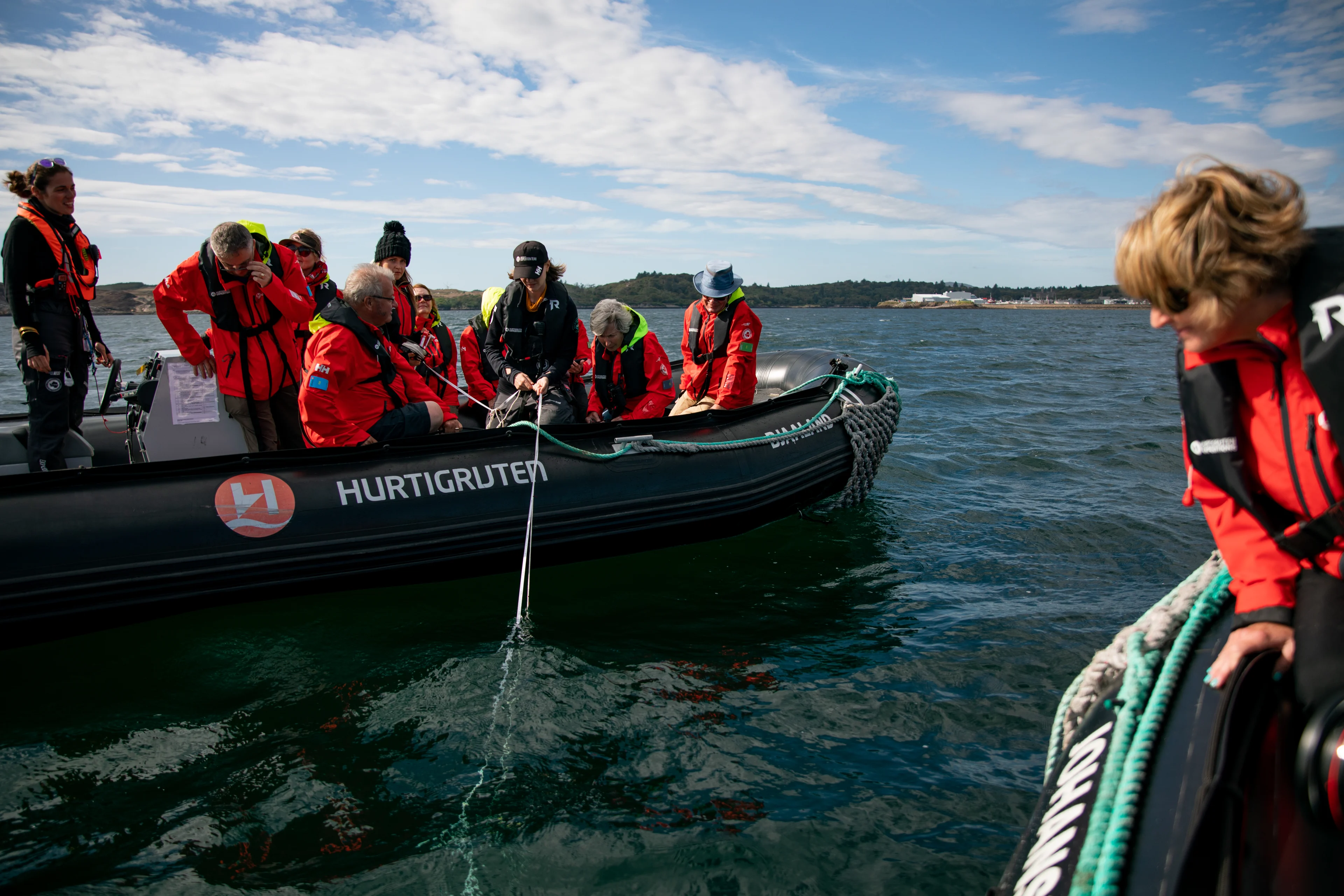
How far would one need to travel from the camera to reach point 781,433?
16.2 ft

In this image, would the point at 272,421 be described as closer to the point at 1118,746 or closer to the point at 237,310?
the point at 237,310

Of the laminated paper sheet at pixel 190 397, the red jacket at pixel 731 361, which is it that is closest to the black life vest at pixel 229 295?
the laminated paper sheet at pixel 190 397

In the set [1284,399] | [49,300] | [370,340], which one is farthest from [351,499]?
[1284,399]

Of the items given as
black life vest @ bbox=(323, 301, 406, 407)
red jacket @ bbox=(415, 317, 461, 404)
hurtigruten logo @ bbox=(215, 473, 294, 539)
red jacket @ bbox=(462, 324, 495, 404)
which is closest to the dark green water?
hurtigruten logo @ bbox=(215, 473, 294, 539)

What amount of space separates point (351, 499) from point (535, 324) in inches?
68.6

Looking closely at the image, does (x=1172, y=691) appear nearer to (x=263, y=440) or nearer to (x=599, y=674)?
(x=599, y=674)

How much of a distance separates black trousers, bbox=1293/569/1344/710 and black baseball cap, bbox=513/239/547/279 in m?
4.03

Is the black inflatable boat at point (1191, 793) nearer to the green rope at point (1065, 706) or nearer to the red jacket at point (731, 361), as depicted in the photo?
the green rope at point (1065, 706)

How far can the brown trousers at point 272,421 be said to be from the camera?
431 cm

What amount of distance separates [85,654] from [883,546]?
13.7ft

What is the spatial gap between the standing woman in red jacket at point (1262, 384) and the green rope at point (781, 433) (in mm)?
3097

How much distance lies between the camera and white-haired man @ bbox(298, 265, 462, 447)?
12.6 feet

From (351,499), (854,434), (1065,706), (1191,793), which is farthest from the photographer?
(854,434)

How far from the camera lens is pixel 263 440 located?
4.39 metres
